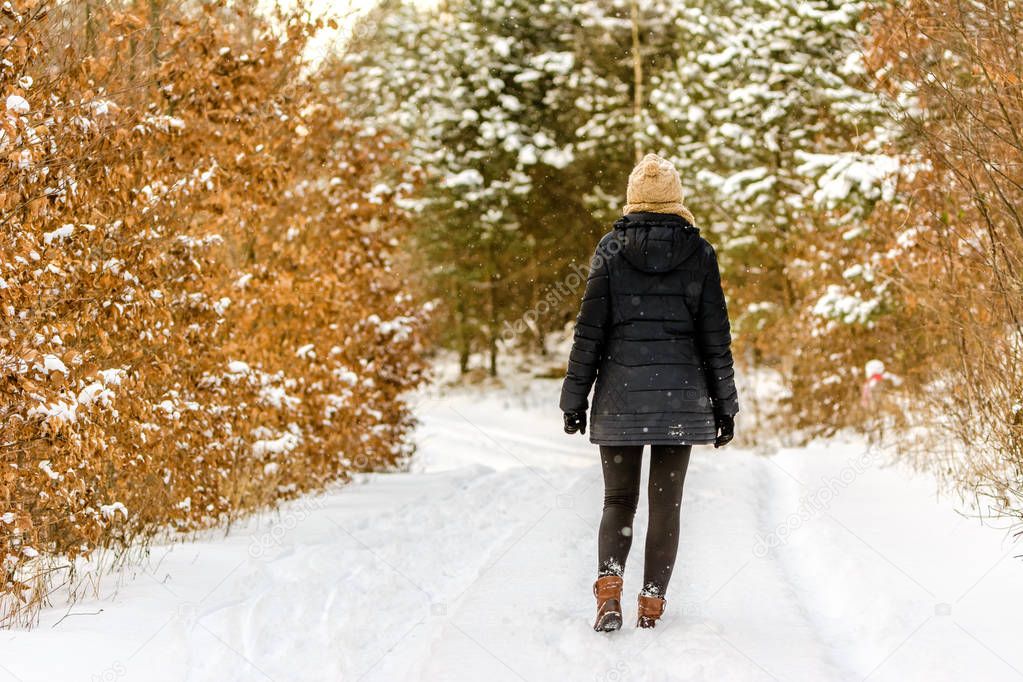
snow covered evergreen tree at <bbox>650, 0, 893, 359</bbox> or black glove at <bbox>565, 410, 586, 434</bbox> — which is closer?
black glove at <bbox>565, 410, 586, 434</bbox>

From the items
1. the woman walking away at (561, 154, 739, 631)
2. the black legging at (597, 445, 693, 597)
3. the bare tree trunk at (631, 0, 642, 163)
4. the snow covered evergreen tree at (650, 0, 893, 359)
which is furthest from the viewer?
the bare tree trunk at (631, 0, 642, 163)

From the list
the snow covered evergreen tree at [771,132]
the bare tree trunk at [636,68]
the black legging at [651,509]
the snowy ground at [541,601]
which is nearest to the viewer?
the snowy ground at [541,601]

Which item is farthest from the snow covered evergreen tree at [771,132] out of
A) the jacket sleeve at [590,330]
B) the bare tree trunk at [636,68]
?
the jacket sleeve at [590,330]

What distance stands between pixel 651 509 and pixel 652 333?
87 cm

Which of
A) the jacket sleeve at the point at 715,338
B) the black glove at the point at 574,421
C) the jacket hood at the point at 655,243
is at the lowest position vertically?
the black glove at the point at 574,421

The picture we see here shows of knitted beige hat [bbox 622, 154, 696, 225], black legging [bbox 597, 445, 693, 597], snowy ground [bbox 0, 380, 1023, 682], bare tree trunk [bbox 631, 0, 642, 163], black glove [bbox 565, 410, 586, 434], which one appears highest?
bare tree trunk [bbox 631, 0, 642, 163]

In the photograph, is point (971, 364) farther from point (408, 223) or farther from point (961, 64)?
point (408, 223)

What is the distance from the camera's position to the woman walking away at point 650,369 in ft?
14.7

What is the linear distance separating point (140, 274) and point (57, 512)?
147cm

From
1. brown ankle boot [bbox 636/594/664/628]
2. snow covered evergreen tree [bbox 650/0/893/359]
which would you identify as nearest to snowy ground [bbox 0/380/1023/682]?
brown ankle boot [bbox 636/594/664/628]

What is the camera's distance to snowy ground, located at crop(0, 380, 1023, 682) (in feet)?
13.5

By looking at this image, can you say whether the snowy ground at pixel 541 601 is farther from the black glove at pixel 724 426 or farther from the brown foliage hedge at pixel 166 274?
the black glove at pixel 724 426

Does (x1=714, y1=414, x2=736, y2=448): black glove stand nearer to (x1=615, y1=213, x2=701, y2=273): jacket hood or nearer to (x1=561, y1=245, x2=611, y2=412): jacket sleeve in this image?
(x1=561, y1=245, x2=611, y2=412): jacket sleeve

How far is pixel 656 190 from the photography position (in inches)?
183
